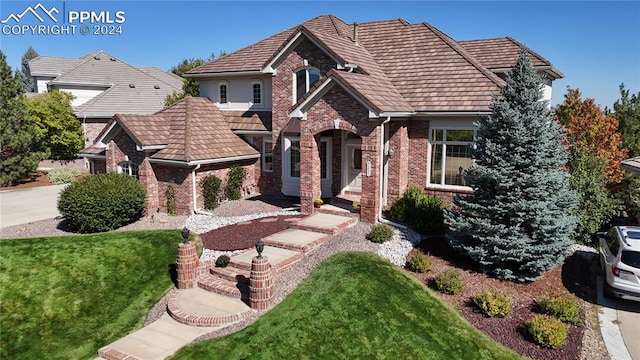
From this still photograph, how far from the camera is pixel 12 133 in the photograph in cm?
2744

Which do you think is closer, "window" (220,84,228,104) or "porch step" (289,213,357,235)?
"porch step" (289,213,357,235)

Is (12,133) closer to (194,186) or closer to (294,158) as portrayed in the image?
(194,186)

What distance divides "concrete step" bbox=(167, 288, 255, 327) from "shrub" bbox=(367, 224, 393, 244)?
5.18 metres

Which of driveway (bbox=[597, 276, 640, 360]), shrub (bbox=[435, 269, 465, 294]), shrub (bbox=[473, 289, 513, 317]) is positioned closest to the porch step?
shrub (bbox=[435, 269, 465, 294])

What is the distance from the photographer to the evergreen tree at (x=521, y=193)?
12.1 metres

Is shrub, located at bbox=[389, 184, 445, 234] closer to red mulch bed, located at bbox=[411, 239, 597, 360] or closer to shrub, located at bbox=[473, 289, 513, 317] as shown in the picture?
red mulch bed, located at bbox=[411, 239, 597, 360]

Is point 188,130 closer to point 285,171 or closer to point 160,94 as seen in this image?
point 285,171

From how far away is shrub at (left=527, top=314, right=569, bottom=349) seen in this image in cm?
941

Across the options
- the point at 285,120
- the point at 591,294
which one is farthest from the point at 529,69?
the point at 285,120

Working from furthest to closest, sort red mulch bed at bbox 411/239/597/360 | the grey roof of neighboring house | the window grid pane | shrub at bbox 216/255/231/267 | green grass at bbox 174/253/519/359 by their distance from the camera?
1. the grey roof of neighboring house
2. the window grid pane
3. shrub at bbox 216/255/231/267
4. red mulch bed at bbox 411/239/597/360
5. green grass at bbox 174/253/519/359

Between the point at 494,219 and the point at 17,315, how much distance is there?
44.4ft

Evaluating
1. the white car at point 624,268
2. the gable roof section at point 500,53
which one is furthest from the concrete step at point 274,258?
the gable roof section at point 500,53

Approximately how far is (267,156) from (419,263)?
472 inches

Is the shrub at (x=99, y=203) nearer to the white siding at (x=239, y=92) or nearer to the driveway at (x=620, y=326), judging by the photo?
the white siding at (x=239, y=92)
